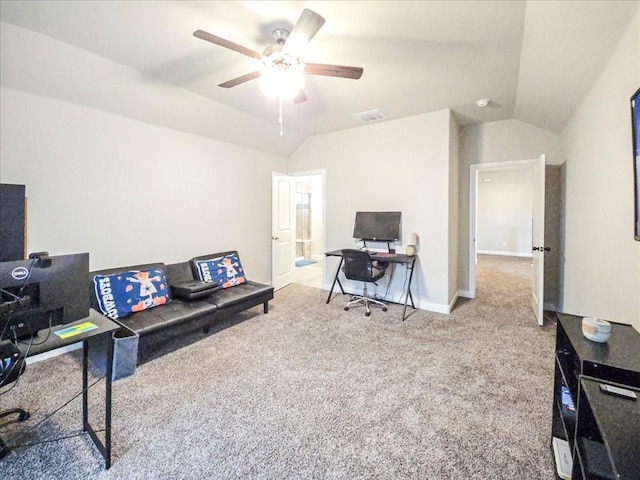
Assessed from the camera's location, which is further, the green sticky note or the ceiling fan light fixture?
the ceiling fan light fixture

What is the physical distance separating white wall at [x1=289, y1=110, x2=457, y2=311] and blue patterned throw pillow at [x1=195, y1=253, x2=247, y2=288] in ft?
5.41

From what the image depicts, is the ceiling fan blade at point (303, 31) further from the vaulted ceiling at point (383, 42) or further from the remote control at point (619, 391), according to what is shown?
the remote control at point (619, 391)

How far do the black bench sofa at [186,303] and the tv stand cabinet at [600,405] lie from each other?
115 inches

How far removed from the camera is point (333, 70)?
207 centimetres

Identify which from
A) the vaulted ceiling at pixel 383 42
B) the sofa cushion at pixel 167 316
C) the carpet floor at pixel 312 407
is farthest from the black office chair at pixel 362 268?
the vaulted ceiling at pixel 383 42

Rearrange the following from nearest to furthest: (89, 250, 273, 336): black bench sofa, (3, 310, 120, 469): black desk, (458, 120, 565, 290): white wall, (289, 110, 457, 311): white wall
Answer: (3, 310, 120, 469): black desk, (89, 250, 273, 336): black bench sofa, (289, 110, 457, 311): white wall, (458, 120, 565, 290): white wall

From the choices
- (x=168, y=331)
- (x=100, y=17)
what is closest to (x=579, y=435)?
(x=168, y=331)

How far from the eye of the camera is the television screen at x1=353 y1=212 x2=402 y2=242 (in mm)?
4215

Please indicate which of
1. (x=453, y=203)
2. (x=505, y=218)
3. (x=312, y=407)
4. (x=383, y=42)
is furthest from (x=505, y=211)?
(x=312, y=407)

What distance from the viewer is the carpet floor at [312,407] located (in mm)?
1560

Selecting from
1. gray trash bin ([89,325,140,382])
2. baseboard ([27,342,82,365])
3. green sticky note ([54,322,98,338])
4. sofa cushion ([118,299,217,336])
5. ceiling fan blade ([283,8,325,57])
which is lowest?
baseboard ([27,342,82,365])

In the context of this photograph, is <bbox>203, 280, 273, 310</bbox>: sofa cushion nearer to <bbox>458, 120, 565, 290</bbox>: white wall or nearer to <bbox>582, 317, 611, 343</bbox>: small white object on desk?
<bbox>582, 317, 611, 343</bbox>: small white object on desk

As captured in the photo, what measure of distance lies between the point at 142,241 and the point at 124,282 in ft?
2.10

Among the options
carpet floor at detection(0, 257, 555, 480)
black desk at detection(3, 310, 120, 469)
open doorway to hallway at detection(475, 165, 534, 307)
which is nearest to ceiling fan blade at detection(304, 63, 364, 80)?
black desk at detection(3, 310, 120, 469)
